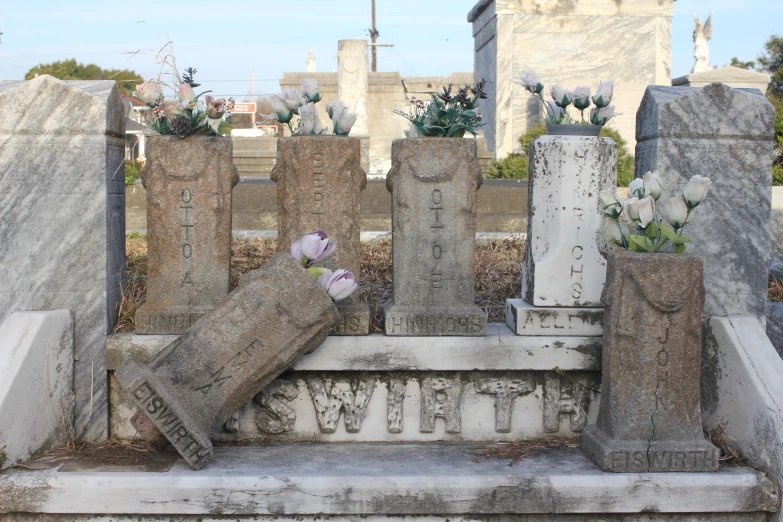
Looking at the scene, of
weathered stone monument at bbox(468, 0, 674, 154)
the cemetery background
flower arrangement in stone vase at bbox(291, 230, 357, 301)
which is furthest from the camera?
weathered stone monument at bbox(468, 0, 674, 154)

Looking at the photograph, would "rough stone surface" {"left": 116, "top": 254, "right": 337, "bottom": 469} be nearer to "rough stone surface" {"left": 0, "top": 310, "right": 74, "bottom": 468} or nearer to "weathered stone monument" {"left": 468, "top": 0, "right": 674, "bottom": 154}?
"rough stone surface" {"left": 0, "top": 310, "right": 74, "bottom": 468}

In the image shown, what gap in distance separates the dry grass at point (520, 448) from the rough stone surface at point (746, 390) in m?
0.63

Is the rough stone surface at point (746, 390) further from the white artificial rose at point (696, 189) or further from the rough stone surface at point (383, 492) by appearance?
the white artificial rose at point (696, 189)

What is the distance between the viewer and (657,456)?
2.96 m

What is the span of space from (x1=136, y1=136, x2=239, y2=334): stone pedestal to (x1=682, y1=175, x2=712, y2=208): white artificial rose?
1.94 meters

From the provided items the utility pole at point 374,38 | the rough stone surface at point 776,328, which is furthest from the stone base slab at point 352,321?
the utility pole at point 374,38

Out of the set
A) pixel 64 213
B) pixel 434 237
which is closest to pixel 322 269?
pixel 434 237

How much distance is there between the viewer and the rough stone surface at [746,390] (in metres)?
2.96

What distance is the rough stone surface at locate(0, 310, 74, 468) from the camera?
9.79ft

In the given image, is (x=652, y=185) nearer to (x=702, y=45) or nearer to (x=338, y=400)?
(x=338, y=400)

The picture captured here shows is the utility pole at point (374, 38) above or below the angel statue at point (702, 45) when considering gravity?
above

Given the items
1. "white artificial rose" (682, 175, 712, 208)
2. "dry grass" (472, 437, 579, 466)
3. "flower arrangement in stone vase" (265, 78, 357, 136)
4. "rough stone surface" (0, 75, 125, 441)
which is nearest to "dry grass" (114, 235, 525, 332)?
"rough stone surface" (0, 75, 125, 441)

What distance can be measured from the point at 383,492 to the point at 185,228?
1479mm

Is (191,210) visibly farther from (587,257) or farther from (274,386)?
(587,257)
